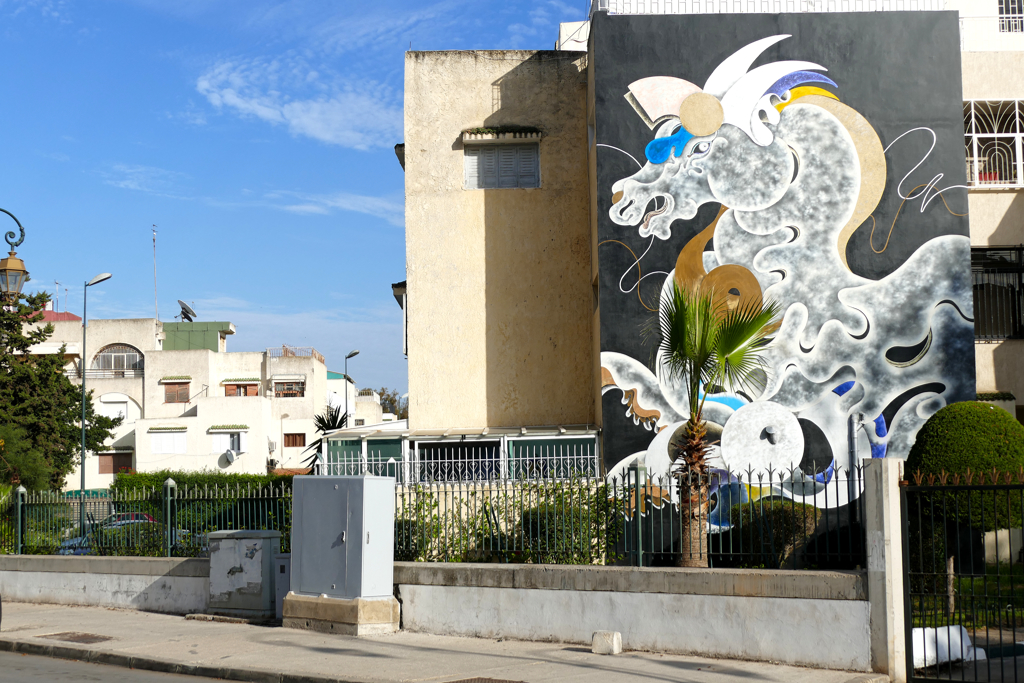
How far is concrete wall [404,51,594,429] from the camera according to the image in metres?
22.0

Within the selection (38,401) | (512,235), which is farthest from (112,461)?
(512,235)

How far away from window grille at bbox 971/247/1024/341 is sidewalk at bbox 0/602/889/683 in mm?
13910

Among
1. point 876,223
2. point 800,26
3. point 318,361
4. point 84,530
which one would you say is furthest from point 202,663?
point 318,361

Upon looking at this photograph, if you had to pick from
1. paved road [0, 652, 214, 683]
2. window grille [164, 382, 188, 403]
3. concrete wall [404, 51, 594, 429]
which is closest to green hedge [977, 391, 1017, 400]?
concrete wall [404, 51, 594, 429]

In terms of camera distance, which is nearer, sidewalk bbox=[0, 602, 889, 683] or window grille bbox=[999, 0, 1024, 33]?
sidewalk bbox=[0, 602, 889, 683]

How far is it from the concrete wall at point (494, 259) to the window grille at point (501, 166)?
193mm

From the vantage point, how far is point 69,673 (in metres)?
10.4

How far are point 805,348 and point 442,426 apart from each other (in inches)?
318

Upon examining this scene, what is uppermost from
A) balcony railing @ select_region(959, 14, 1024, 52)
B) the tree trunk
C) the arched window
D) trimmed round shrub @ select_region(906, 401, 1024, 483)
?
balcony railing @ select_region(959, 14, 1024, 52)

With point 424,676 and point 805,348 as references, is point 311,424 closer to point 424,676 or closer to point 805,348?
point 805,348

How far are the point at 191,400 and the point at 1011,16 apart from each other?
4621 cm

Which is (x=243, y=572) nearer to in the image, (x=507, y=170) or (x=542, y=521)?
(x=542, y=521)

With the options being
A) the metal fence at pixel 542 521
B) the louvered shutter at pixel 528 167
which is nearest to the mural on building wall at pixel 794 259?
the metal fence at pixel 542 521

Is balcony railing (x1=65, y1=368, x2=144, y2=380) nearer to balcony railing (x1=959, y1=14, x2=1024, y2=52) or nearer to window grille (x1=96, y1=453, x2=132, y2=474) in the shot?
window grille (x1=96, y1=453, x2=132, y2=474)
